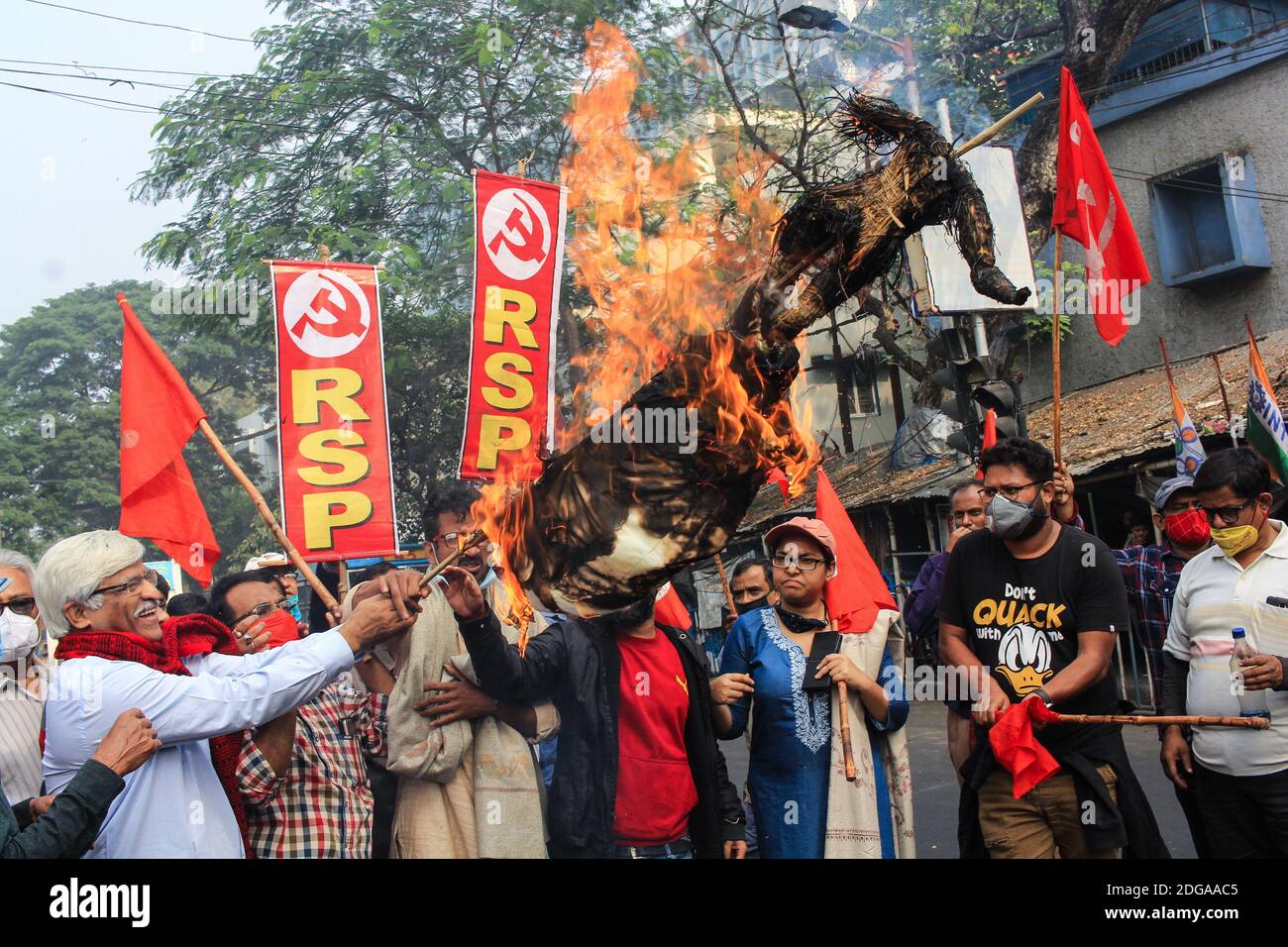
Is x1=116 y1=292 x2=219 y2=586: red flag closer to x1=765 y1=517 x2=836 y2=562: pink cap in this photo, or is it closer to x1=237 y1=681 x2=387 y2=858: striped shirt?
x1=237 y1=681 x2=387 y2=858: striped shirt

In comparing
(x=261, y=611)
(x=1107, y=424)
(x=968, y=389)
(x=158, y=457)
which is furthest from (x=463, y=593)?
(x=1107, y=424)

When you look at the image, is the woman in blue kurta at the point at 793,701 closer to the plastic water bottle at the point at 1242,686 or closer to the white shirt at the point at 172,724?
the plastic water bottle at the point at 1242,686

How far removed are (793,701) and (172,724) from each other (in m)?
2.12

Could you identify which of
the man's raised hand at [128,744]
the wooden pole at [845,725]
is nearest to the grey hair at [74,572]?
the man's raised hand at [128,744]

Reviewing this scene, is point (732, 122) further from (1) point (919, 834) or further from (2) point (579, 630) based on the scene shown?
(2) point (579, 630)

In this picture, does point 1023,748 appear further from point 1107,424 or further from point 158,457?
point 1107,424

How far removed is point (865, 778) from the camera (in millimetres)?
3895

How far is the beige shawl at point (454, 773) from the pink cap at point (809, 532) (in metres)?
1.07

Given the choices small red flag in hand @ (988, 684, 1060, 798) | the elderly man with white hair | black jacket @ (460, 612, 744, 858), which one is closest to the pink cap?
black jacket @ (460, 612, 744, 858)

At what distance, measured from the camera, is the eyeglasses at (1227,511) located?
3.79 m

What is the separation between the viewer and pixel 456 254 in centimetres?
1355

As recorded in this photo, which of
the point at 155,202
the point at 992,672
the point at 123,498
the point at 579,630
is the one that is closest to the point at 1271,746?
the point at 992,672

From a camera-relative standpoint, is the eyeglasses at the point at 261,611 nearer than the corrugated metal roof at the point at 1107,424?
Yes

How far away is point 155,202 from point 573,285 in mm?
5648
